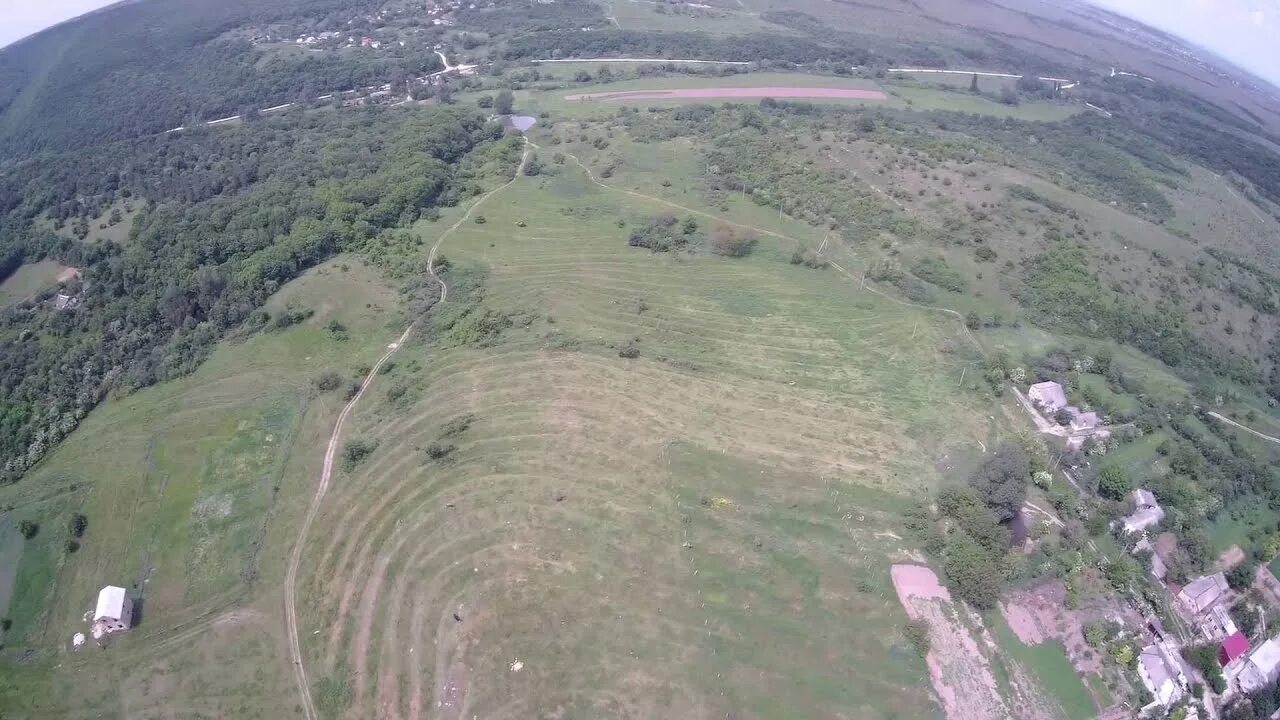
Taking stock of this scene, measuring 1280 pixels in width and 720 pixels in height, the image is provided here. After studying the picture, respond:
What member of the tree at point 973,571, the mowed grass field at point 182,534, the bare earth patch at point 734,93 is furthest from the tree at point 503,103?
the tree at point 973,571

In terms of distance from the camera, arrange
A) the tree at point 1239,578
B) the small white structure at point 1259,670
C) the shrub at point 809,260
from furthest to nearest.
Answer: the shrub at point 809,260 → the tree at point 1239,578 → the small white structure at point 1259,670

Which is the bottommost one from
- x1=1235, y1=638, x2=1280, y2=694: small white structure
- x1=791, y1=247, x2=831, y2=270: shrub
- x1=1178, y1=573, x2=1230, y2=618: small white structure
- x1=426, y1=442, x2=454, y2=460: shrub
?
x1=1235, y1=638, x2=1280, y2=694: small white structure

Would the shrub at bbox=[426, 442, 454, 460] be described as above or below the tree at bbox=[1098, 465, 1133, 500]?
above

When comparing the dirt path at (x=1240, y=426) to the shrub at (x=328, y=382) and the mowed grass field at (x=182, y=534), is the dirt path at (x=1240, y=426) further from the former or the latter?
the shrub at (x=328, y=382)

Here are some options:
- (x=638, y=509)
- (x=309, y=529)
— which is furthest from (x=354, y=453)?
(x=638, y=509)

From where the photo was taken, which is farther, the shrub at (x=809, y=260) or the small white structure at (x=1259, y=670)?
the shrub at (x=809, y=260)

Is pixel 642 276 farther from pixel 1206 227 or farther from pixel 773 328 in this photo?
pixel 1206 227

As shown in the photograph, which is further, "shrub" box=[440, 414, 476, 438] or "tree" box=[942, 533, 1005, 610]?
"shrub" box=[440, 414, 476, 438]

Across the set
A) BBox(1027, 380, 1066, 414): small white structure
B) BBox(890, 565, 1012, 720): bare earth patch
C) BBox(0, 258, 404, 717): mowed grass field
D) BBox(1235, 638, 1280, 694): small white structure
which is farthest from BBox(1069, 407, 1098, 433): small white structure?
BBox(0, 258, 404, 717): mowed grass field

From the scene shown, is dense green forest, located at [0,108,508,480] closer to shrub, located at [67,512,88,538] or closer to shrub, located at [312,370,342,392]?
shrub, located at [67,512,88,538]
